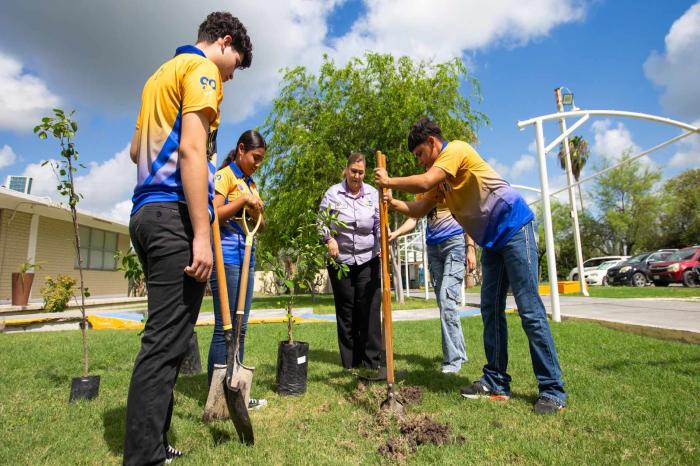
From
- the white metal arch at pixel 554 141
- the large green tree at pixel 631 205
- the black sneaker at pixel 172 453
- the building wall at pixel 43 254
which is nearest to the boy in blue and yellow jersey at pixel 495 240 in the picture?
the black sneaker at pixel 172 453

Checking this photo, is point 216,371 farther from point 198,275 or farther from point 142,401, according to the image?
point 198,275

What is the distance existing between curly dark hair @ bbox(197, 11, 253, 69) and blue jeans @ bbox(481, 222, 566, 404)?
2.24 m

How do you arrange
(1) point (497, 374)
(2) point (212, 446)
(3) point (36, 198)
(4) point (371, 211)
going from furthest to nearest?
(3) point (36, 198) < (4) point (371, 211) < (1) point (497, 374) < (2) point (212, 446)

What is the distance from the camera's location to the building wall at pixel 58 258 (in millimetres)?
14328

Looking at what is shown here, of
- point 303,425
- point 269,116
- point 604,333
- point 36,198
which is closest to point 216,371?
point 303,425

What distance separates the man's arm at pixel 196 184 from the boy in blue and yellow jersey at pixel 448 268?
7.61 ft

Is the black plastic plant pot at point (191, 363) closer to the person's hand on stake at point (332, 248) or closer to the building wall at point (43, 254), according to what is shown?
the person's hand on stake at point (332, 248)

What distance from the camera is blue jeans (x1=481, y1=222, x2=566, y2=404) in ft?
9.39

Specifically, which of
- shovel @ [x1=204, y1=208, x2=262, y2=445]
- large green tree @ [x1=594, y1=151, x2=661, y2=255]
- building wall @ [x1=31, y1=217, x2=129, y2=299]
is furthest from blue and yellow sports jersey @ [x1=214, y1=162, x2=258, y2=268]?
large green tree @ [x1=594, y1=151, x2=661, y2=255]

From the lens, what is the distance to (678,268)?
17766mm

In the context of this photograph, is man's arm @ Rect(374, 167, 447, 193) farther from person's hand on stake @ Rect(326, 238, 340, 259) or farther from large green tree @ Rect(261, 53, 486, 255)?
large green tree @ Rect(261, 53, 486, 255)

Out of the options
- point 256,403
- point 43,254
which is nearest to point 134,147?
point 256,403

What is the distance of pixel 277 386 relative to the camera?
10.9 ft

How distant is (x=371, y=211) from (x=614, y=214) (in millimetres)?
41414
